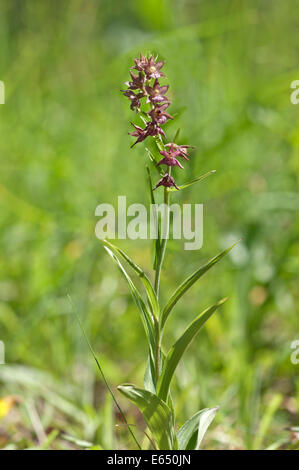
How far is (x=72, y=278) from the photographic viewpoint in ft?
4.66

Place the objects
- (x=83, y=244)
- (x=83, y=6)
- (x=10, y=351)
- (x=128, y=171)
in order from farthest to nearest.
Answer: (x=83, y=6) < (x=128, y=171) < (x=83, y=244) < (x=10, y=351)

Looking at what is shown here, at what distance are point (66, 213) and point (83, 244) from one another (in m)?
0.17

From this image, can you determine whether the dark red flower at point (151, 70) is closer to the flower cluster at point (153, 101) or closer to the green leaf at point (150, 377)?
the flower cluster at point (153, 101)

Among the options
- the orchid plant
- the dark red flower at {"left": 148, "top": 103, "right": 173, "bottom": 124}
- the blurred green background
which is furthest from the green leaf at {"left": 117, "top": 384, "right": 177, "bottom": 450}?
the dark red flower at {"left": 148, "top": 103, "right": 173, "bottom": 124}

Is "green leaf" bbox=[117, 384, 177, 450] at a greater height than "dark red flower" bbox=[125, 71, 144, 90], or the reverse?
"dark red flower" bbox=[125, 71, 144, 90]

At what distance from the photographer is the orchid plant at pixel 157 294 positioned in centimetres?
59

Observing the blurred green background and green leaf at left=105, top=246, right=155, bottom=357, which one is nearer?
green leaf at left=105, top=246, right=155, bottom=357

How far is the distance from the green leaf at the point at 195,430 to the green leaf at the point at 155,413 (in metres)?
0.02

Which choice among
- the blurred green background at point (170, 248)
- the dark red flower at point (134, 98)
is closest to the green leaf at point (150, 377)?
the blurred green background at point (170, 248)

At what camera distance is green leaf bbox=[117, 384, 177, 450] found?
0.61 meters

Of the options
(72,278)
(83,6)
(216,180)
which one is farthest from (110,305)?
(83,6)

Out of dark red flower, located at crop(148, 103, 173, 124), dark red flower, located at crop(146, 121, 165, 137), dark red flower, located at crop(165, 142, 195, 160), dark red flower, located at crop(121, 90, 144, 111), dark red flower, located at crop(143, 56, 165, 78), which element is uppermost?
dark red flower, located at crop(143, 56, 165, 78)

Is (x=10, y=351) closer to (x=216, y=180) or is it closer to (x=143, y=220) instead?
(x=143, y=220)

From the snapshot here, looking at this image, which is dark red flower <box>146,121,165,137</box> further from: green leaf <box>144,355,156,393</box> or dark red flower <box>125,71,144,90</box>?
green leaf <box>144,355,156,393</box>
